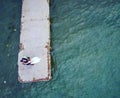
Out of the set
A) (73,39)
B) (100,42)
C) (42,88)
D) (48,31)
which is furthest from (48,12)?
(42,88)

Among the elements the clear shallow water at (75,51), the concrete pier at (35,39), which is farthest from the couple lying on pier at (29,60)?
the clear shallow water at (75,51)

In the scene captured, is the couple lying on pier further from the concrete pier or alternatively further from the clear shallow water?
the clear shallow water

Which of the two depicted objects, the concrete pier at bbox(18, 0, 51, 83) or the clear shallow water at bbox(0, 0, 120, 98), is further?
the concrete pier at bbox(18, 0, 51, 83)

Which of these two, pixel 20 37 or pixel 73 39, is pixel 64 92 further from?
pixel 20 37

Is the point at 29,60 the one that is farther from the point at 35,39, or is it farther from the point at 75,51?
the point at 75,51

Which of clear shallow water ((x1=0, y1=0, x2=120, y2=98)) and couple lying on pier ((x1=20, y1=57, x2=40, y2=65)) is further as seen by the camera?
couple lying on pier ((x1=20, y1=57, x2=40, y2=65))

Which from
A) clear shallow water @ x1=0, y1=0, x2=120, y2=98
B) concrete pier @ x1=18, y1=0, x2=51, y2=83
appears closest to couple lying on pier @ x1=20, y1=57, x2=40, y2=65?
concrete pier @ x1=18, y1=0, x2=51, y2=83
